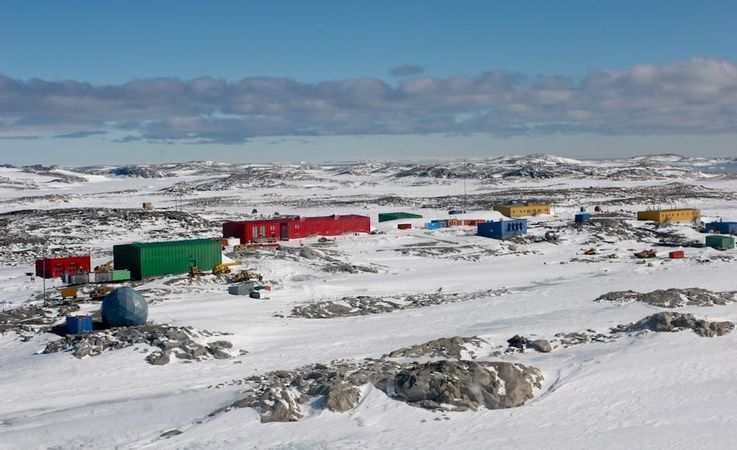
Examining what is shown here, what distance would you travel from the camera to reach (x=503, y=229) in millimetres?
54219

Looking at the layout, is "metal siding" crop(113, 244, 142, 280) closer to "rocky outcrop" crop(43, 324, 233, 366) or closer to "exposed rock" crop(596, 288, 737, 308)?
"rocky outcrop" crop(43, 324, 233, 366)

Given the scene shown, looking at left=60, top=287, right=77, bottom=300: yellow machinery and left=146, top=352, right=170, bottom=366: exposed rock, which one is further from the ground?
left=60, top=287, right=77, bottom=300: yellow machinery

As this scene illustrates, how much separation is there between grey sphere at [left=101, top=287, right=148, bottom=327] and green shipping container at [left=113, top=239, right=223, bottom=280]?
11254 millimetres

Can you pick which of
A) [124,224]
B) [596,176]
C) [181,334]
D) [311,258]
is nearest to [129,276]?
[311,258]

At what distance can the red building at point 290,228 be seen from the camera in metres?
51.2

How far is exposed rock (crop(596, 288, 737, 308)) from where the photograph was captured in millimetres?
29406

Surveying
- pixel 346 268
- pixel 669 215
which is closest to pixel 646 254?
pixel 669 215

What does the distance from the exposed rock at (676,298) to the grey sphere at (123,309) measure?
66.4 ft

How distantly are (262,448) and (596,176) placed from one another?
6570 inches

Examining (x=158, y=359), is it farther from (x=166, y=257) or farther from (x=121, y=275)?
(x=166, y=257)

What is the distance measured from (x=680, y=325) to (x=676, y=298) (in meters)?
6.18

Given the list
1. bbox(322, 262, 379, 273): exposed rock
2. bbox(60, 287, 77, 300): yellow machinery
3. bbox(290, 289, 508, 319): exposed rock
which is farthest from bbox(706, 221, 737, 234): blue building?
bbox(60, 287, 77, 300): yellow machinery

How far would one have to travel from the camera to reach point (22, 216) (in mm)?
73625

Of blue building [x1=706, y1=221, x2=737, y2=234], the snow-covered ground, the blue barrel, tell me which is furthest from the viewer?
blue building [x1=706, y1=221, x2=737, y2=234]
